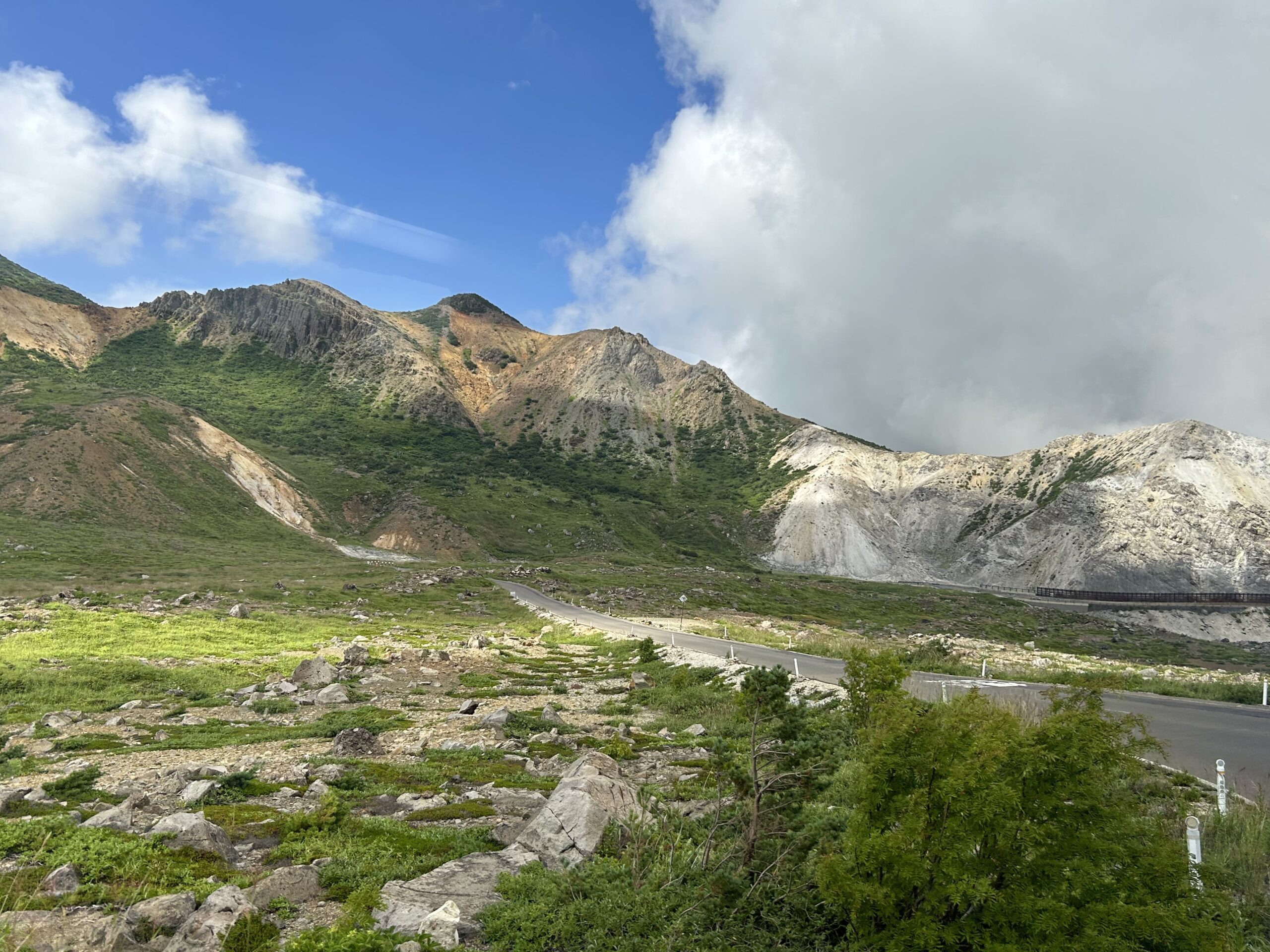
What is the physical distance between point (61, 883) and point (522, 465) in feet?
473

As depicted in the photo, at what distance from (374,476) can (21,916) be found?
12058 centimetres

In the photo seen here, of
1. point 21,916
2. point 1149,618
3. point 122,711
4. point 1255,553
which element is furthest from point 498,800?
point 1255,553

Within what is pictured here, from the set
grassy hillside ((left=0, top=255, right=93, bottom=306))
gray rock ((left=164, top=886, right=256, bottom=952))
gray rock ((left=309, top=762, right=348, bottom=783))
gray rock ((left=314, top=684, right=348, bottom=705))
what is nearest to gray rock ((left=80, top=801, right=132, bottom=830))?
gray rock ((left=309, top=762, right=348, bottom=783))

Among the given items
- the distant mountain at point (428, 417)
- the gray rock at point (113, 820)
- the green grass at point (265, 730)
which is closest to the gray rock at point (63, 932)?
the gray rock at point (113, 820)

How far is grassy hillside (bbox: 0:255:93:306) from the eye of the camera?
16025cm

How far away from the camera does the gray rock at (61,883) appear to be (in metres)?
6.90

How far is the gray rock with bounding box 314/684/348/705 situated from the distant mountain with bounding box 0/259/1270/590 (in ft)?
201

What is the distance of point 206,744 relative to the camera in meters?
14.4

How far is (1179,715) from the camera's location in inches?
648

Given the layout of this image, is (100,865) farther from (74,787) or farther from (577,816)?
(577,816)

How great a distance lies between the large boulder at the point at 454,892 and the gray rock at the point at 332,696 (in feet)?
45.5

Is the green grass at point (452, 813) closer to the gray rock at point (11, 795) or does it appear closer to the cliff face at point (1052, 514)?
the gray rock at point (11, 795)

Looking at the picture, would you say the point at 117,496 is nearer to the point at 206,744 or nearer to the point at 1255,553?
the point at 206,744

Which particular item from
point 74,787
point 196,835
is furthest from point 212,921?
point 74,787
